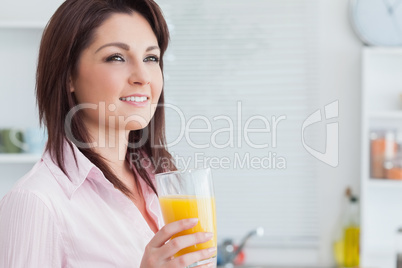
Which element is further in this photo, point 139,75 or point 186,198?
point 139,75

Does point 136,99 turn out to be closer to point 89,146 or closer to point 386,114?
point 89,146

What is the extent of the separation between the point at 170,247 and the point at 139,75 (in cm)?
44

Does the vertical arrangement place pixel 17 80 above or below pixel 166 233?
above

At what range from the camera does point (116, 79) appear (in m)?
1.26

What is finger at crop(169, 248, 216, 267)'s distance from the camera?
1041 millimetres

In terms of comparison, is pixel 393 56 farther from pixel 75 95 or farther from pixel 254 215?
pixel 75 95

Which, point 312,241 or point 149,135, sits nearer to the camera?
point 149,135

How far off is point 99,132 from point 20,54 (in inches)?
71.7

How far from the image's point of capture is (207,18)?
3096 millimetres

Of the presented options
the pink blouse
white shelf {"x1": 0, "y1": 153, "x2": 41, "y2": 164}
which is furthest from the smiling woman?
white shelf {"x1": 0, "y1": 153, "x2": 41, "y2": 164}

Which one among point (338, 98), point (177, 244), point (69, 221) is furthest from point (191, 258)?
point (338, 98)

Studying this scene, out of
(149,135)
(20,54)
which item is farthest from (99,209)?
(20,54)

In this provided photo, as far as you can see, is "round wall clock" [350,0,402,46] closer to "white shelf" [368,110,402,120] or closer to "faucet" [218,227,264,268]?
"white shelf" [368,110,402,120]

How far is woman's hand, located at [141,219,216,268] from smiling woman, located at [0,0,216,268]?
0.02 m
